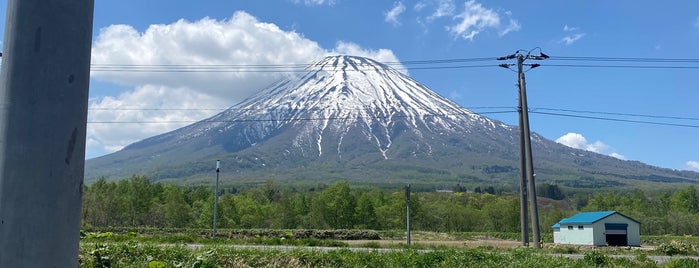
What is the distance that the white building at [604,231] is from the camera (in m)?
42.6

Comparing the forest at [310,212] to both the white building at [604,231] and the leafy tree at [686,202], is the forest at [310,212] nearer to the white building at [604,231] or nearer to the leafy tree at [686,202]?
the leafy tree at [686,202]

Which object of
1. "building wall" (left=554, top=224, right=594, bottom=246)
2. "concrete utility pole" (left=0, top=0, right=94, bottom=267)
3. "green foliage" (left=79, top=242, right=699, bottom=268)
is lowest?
"building wall" (left=554, top=224, right=594, bottom=246)

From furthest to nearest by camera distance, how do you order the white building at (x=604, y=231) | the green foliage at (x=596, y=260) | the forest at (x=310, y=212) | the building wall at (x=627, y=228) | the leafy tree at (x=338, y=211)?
the leafy tree at (x=338, y=211)
the forest at (x=310, y=212)
the building wall at (x=627, y=228)
the white building at (x=604, y=231)
the green foliage at (x=596, y=260)

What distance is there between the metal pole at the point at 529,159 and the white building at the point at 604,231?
2220 centimetres

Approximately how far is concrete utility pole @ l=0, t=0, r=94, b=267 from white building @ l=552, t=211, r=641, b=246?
45.2 meters

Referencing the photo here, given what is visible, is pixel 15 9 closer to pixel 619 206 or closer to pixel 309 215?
pixel 309 215

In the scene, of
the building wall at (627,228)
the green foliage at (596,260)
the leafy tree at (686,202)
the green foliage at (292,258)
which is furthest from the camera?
the leafy tree at (686,202)

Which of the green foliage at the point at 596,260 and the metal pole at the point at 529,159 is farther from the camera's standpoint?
the metal pole at the point at 529,159

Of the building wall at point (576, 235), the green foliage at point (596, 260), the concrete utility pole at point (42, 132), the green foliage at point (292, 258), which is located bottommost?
the building wall at point (576, 235)

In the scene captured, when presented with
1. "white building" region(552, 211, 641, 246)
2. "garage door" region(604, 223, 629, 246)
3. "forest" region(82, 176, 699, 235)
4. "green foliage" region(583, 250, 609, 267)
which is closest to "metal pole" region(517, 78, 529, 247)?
"green foliage" region(583, 250, 609, 267)

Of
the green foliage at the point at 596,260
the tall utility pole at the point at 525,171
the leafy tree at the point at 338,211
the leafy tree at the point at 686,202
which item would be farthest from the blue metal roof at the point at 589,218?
the leafy tree at the point at 686,202

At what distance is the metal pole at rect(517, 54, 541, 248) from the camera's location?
73.6 feet

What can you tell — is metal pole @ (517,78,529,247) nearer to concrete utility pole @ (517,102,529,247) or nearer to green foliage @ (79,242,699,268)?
concrete utility pole @ (517,102,529,247)

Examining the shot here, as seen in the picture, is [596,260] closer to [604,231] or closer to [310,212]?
[604,231]
